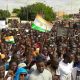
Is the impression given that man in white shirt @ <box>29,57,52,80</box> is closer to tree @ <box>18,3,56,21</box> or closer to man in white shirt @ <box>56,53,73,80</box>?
man in white shirt @ <box>56,53,73,80</box>

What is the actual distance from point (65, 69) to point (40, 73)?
3.57ft

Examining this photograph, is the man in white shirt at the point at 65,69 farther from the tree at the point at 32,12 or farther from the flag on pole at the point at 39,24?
the tree at the point at 32,12

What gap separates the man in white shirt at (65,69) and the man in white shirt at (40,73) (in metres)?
0.84

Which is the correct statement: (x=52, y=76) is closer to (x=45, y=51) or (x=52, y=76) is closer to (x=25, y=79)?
(x=25, y=79)

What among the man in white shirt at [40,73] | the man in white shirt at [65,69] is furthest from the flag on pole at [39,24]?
the man in white shirt at [40,73]

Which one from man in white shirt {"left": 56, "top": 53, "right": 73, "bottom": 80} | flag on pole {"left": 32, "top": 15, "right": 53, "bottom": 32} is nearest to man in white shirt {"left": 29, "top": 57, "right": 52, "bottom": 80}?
man in white shirt {"left": 56, "top": 53, "right": 73, "bottom": 80}

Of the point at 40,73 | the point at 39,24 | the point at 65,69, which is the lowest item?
the point at 39,24

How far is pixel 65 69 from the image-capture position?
867cm

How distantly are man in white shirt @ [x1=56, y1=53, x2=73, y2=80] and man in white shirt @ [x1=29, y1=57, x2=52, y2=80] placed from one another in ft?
2.76

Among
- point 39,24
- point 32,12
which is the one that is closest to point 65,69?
point 39,24

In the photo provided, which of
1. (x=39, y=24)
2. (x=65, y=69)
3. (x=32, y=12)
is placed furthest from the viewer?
(x=32, y=12)

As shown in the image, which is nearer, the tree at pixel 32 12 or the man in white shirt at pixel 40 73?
the man in white shirt at pixel 40 73

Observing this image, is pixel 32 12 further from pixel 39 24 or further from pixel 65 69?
pixel 65 69

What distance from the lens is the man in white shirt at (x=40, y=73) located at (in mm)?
7645
